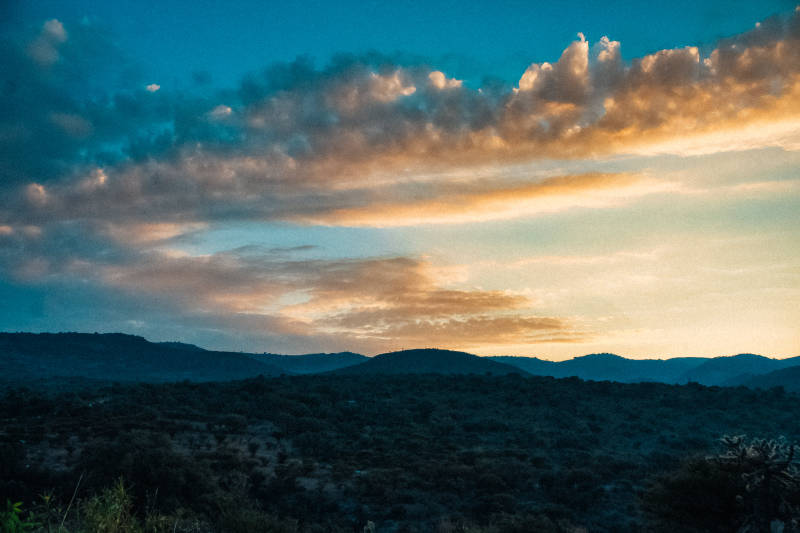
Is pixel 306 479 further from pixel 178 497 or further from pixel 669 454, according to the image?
pixel 669 454

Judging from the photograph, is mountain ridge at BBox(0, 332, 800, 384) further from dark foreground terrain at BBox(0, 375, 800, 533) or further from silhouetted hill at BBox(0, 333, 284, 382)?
dark foreground terrain at BBox(0, 375, 800, 533)

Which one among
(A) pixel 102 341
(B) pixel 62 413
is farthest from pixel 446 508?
(A) pixel 102 341

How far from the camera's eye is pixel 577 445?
44.5 m

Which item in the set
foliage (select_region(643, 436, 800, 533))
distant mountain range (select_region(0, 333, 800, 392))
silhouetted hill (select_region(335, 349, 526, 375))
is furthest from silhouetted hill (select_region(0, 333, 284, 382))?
foliage (select_region(643, 436, 800, 533))

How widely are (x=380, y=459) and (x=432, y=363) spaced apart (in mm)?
127692

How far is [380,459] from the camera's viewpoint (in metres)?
35.4

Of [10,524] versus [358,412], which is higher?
[10,524]

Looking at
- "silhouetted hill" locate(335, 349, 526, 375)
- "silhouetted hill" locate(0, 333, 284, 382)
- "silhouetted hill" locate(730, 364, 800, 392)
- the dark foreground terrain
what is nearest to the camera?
the dark foreground terrain

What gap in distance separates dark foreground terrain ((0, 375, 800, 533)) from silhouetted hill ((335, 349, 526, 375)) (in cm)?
8837

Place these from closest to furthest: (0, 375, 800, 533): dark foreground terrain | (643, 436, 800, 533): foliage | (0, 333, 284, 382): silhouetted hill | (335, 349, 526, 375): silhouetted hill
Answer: (643, 436, 800, 533): foliage, (0, 375, 800, 533): dark foreground terrain, (0, 333, 284, 382): silhouetted hill, (335, 349, 526, 375): silhouetted hill

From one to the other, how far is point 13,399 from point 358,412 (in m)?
31.1

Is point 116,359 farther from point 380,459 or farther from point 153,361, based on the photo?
point 380,459

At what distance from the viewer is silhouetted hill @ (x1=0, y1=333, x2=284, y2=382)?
14662 cm

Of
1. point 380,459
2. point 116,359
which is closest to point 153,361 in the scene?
point 116,359
